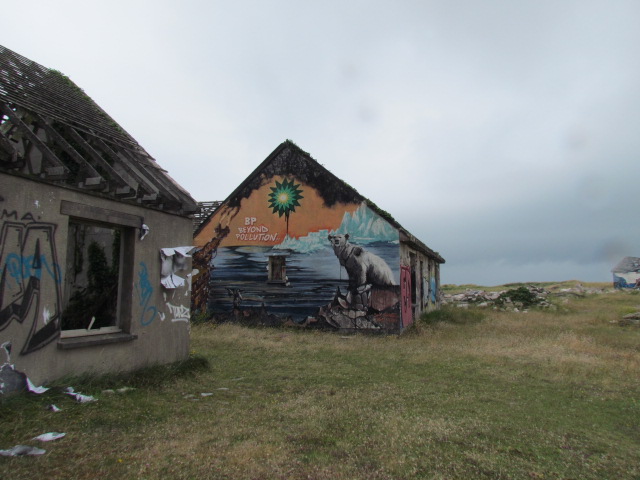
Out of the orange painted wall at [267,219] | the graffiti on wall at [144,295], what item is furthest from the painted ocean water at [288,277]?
the graffiti on wall at [144,295]

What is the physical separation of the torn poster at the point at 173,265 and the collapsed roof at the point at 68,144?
0.75 meters

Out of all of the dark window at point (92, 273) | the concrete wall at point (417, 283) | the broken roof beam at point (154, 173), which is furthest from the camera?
the concrete wall at point (417, 283)

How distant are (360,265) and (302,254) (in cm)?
217

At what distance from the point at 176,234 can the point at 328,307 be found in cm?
806

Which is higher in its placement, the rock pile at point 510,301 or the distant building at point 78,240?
the distant building at point 78,240

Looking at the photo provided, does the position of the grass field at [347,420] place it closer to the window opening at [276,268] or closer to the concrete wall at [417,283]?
the concrete wall at [417,283]

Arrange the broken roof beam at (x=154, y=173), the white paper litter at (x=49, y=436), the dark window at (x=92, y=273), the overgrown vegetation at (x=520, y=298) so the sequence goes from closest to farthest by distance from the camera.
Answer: the white paper litter at (x=49, y=436), the broken roof beam at (x=154, y=173), the dark window at (x=92, y=273), the overgrown vegetation at (x=520, y=298)

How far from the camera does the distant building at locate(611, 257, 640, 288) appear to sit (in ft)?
163

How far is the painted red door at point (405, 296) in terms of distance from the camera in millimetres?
15094

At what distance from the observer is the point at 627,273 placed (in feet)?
167

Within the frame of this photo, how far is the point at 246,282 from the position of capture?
16.5m

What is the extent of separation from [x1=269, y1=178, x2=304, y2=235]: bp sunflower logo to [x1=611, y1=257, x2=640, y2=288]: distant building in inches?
1871

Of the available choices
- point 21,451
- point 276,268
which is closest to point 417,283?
point 276,268

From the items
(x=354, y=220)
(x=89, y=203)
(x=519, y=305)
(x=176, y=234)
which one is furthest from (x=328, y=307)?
(x=519, y=305)
